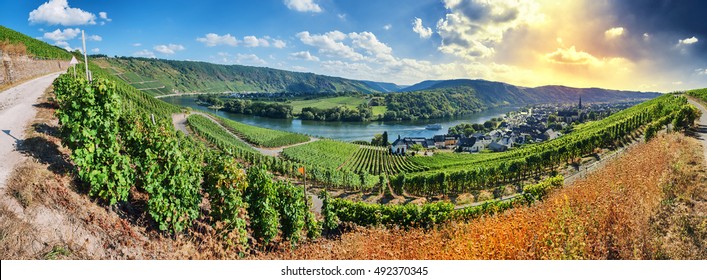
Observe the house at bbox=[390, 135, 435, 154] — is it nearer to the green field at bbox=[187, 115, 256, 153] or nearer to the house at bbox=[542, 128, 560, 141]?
the house at bbox=[542, 128, 560, 141]

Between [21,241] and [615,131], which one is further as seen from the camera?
[615,131]

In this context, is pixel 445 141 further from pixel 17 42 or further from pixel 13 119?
pixel 13 119

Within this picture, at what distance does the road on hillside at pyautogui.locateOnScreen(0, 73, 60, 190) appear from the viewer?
24.6 ft

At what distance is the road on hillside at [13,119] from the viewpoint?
24.6ft

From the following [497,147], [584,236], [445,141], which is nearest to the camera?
[584,236]

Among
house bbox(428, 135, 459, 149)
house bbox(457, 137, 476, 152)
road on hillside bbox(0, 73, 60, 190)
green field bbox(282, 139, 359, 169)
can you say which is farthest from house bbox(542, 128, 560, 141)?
road on hillside bbox(0, 73, 60, 190)

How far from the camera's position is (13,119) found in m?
11.9

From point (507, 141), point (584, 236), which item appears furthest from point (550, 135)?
point (584, 236)

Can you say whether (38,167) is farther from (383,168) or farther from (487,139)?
(487,139)

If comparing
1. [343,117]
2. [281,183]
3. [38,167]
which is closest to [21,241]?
[38,167]

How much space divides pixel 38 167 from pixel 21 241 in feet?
9.81

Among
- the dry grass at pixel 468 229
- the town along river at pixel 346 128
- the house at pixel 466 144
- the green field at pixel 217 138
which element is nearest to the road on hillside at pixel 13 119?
the dry grass at pixel 468 229

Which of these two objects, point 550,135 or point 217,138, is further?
point 550,135
